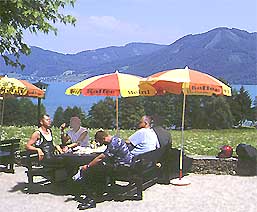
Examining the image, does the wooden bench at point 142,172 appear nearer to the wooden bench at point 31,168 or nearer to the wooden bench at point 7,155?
the wooden bench at point 31,168

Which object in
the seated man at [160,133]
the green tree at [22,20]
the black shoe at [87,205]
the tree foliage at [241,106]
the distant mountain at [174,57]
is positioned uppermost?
the distant mountain at [174,57]

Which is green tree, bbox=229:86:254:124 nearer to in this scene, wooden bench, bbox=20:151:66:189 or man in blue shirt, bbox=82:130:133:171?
wooden bench, bbox=20:151:66:189

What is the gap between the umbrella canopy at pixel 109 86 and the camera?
8.39m

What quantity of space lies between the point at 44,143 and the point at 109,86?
1568 millimetres

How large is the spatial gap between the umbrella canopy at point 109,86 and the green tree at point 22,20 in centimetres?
121

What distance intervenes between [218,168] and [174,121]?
9.74 metres

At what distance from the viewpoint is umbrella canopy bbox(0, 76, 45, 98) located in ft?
28.5

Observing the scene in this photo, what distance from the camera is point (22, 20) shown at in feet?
28.6

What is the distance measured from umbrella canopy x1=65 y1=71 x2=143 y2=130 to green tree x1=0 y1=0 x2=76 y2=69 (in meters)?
1.21

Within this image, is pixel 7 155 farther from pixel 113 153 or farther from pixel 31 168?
pixel 113 153

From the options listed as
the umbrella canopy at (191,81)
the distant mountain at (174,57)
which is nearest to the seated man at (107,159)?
the umbrella canopy at (191,81)

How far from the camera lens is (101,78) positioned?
8.53 meters

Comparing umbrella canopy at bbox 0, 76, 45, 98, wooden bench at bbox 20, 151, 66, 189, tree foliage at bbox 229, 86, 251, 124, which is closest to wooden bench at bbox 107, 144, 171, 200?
wooden bench at bbox 20, 151, 66, 189

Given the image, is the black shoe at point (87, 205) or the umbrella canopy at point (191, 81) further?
the umbrella canopy at point (191, 81)
